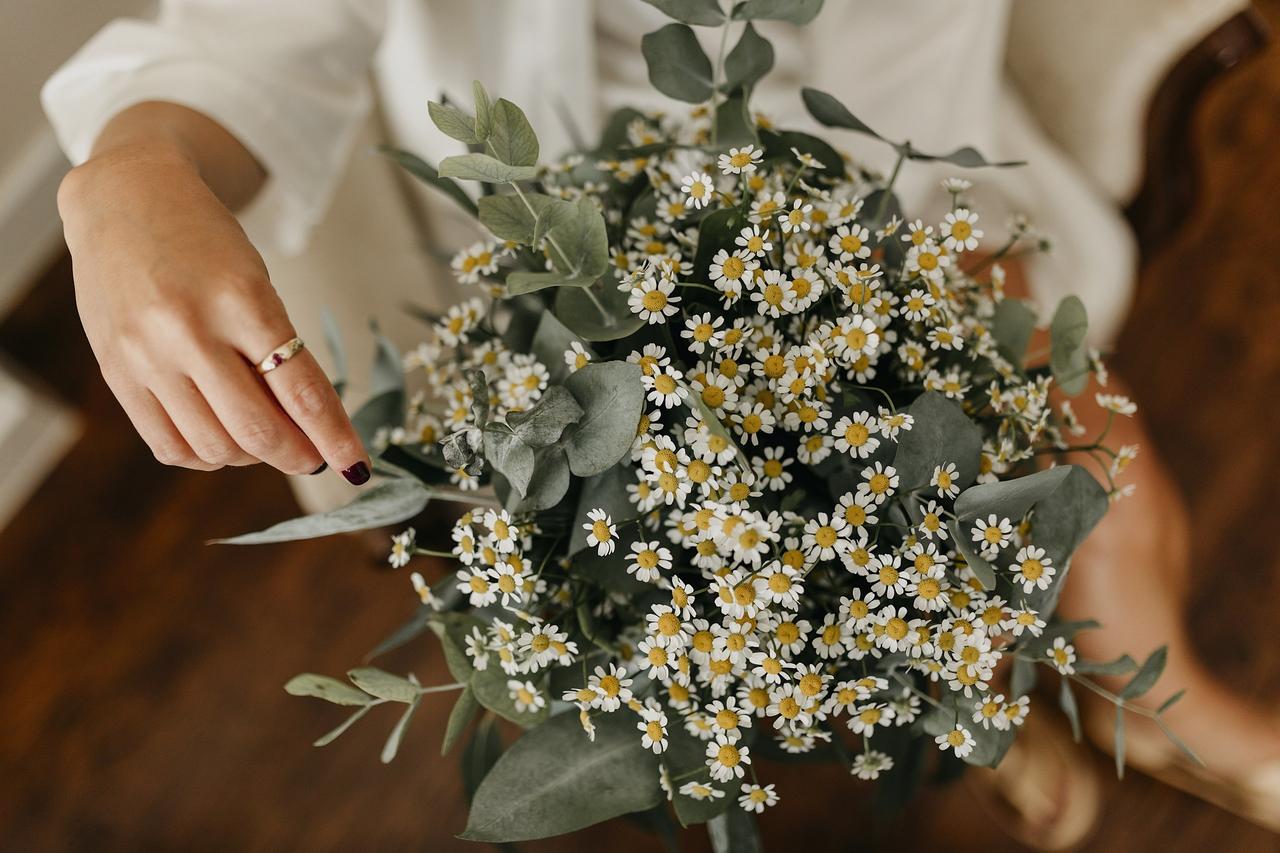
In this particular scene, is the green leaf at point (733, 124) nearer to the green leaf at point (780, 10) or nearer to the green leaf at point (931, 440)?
the green leaf at point (780, 10)

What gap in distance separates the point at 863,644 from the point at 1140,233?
0.77 meters

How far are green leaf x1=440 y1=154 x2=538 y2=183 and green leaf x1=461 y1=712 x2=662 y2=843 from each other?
0.25 meters

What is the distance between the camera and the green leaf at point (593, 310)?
16.6 inches

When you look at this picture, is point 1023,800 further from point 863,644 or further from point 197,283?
point 197,283

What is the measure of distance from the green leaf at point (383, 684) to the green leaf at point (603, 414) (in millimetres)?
127

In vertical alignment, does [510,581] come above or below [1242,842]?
above

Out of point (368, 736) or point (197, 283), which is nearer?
point (197, 283)

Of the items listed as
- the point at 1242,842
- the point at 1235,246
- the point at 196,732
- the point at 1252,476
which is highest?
the point at 1235,246

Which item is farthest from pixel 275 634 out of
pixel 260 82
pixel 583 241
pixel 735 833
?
pixel 583 241

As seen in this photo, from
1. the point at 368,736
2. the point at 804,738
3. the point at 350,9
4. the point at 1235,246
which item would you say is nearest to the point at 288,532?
the point at 804,738

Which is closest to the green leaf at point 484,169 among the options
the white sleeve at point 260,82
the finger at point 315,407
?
the finger at point 315,407

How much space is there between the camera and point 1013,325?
19.9 inches

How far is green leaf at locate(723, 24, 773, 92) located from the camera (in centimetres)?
49

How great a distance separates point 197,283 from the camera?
41 centimetres
